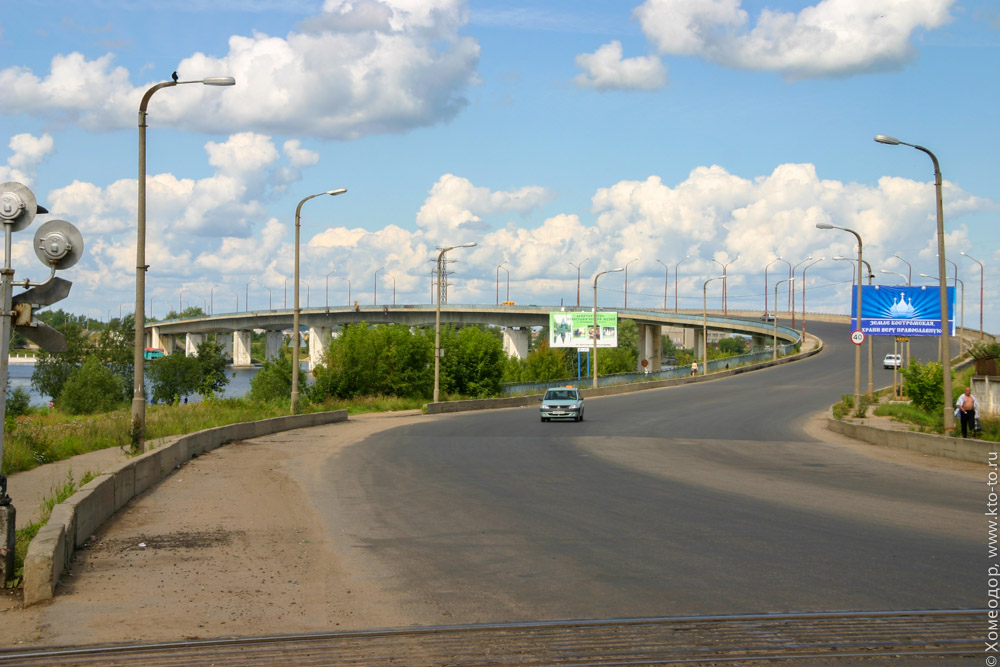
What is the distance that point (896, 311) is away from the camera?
156 ft

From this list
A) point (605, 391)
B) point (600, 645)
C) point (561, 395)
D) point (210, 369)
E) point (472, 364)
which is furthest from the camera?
point (210, 369)

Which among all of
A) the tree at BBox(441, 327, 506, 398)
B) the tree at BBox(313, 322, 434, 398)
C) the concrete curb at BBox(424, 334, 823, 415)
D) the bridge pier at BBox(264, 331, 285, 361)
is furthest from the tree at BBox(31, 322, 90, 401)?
the concrete curb at BBox(424, 334, 823, 415)

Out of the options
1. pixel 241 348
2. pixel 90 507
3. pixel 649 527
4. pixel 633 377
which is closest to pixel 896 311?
pixel 633 377

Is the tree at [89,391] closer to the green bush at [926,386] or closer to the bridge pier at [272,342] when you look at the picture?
the green bush at [926,386]

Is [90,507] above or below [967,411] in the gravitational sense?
below

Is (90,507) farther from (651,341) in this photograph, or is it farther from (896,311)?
(651,341)

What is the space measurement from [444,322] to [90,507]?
120420 mm

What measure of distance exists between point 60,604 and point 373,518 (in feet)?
19.5

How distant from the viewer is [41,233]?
9734mm

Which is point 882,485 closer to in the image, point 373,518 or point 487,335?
point 373,518

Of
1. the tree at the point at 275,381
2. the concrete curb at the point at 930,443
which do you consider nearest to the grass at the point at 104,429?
the concrete curb at the point at 930,443

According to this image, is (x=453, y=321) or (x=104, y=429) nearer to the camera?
(x=104, y=429)

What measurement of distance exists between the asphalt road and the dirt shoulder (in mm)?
529

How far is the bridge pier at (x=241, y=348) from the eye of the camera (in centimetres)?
15675
